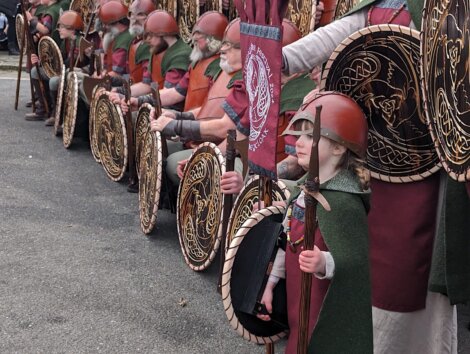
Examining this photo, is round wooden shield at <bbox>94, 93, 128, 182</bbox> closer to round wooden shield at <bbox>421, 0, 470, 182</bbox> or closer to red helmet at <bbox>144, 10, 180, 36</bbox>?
red helmet at <bbox>144, 10, 180, 36</bbox>

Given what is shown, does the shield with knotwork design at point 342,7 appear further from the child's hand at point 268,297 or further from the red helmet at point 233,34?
the child's hand at point 268,297

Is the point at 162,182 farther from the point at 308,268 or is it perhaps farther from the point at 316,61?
the point at 308,268

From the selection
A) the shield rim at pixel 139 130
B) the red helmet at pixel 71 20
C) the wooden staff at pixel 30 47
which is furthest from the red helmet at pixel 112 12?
the shield rim at pixel 139 130

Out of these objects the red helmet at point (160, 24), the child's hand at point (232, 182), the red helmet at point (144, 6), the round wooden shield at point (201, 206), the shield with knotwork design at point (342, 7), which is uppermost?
the shield with knotwork design at point (342, 7)

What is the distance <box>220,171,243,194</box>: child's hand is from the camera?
13.0 ft

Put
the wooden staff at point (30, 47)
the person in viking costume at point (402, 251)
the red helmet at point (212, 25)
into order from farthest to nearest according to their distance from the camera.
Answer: the wooden staff at point (30, 47), the red helmet at point (212, 25), the person in viking costume at point (402, 251)

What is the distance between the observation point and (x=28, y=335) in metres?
3.80

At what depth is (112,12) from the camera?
7.33 m

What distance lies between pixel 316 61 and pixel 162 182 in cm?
235

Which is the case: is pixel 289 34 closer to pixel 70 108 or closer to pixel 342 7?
pixel 342 7

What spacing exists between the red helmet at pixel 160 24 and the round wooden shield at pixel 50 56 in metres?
2.29

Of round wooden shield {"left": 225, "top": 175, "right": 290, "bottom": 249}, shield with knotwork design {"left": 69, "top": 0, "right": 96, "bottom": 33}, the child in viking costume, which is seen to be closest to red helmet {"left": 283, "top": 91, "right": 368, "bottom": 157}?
the child in viking costume

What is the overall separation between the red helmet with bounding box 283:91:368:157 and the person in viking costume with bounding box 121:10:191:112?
3.38m

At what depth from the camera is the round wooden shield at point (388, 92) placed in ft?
9.02
